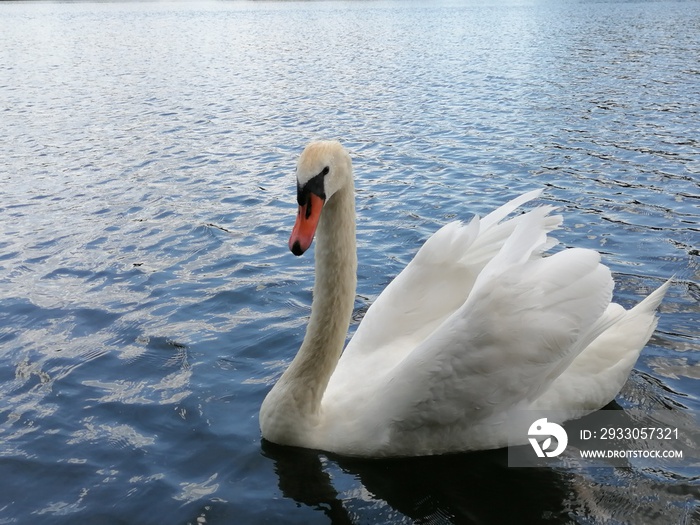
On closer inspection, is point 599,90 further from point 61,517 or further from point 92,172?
point 61,517

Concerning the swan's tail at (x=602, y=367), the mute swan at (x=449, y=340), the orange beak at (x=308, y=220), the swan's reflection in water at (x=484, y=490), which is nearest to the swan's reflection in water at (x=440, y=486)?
the swan's reflection in water at (x=484, y=490)

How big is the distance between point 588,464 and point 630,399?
93 cm

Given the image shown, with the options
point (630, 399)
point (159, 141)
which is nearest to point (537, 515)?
point (630, 399)

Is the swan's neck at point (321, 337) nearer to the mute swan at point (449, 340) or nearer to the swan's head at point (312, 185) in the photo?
the mute swan at point (449, 340)

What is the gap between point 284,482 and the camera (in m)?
5.08

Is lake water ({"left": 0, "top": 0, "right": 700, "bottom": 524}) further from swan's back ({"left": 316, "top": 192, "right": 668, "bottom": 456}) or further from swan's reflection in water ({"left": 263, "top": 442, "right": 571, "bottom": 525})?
swan's back ({"left": 316, "top": 192, "right": 668, "bottom": 456})

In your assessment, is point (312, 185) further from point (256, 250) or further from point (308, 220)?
point (256, 250)

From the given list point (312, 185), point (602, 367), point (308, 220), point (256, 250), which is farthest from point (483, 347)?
point (256, 250)

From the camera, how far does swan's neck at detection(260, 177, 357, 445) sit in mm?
5043

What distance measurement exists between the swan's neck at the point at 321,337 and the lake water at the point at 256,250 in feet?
0.99

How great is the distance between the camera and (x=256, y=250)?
9.68m

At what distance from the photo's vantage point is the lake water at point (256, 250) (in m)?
4.93

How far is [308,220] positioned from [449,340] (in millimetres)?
1190

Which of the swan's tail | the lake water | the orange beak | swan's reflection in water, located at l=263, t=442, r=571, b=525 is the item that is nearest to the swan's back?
the swan's tail
